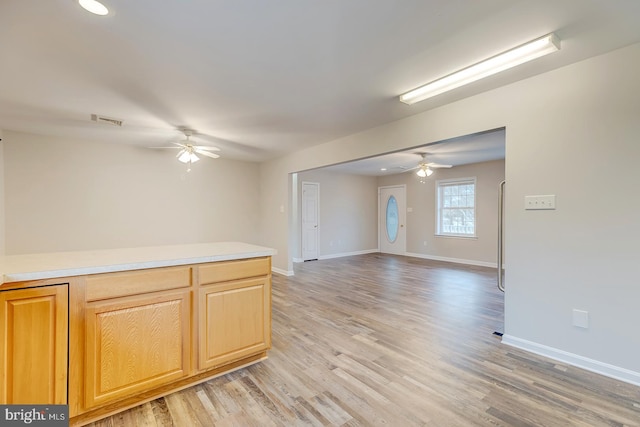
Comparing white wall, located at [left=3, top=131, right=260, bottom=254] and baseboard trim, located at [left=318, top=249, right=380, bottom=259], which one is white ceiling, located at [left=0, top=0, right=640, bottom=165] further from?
baseboard trim, located at [left=318, top=249, right=380, bottom=259]

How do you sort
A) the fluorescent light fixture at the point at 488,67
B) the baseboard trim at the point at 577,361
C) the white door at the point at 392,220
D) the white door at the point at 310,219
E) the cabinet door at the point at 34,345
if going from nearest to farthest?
the cabinet door at the point at 34,345 → the fluorescent light fixture at the point at 488,67 → the baseboard trim at the point at 577,361 → the white door at the point at 310,219 → the white door at the point at 392,220

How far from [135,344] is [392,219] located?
743 centimetres

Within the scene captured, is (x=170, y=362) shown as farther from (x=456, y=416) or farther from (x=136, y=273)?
(x=456, y=416)

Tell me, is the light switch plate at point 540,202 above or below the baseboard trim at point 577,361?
above

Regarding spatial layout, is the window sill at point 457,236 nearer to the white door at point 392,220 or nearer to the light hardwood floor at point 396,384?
the white door at point 392,220

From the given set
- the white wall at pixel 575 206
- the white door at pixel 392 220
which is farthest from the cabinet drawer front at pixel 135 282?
the white door at pixel 392 220

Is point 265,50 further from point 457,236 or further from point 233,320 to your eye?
point 457,236

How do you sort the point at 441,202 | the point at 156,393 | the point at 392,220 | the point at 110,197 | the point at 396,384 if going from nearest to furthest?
the point at 156,393, the point at 396,384, the point at 110,197, the point at 441,202, the point at 392,220

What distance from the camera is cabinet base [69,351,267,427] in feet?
5.41

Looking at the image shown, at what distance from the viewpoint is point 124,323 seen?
1719 millimetres

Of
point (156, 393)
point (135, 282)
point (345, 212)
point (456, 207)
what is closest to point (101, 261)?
point (135, 282)

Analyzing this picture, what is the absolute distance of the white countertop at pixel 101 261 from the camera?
4.83ft

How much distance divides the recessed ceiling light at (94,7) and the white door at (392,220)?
24.2ft

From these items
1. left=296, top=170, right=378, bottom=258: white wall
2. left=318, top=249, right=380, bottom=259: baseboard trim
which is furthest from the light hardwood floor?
left=296, top=170, right=378, bottom=258: white wall
